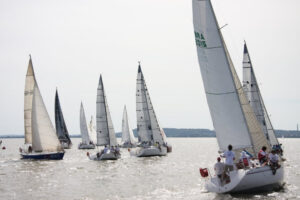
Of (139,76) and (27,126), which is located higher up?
(139,76)

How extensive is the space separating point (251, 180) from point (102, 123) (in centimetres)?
3627

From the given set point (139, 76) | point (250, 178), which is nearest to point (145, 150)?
point (139, 76)

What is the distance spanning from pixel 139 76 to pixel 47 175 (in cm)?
2604

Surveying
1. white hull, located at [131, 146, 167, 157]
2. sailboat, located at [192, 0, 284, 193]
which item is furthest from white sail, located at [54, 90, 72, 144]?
sailboat, located at [192, 0, 284, 193]

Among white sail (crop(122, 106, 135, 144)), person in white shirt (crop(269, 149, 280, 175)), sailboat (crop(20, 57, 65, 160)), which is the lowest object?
person in white shirt (crop(269, 149, 280, 175))

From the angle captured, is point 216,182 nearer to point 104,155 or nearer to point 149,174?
point 149,174

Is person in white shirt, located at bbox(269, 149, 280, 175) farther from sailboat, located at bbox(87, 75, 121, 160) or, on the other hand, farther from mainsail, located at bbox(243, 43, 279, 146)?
sailboat, located at bbox(87, 75, 121, 160)

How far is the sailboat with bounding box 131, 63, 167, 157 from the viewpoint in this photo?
182 ft

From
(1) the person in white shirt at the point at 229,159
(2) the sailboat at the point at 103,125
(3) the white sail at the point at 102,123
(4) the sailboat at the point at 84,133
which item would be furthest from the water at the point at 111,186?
(4) the sailboat at the point at 84,133

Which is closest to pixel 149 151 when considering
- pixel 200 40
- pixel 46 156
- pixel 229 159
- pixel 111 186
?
pixel 46 156

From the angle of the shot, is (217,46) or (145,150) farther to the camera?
(145,150)

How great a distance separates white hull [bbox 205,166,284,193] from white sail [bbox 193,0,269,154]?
1669 mm

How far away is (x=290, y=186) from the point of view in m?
23.8

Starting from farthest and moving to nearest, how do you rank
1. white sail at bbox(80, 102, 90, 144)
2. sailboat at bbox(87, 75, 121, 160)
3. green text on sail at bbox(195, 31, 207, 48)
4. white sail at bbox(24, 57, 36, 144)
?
white sail at bbox(80, 102, 90, 144) → sailboat at bbox(87, 75, 121, 160) → white sail at bbox(24, 57, 36, 144) → green text on sail at bbox(195, 31, 207, 48)
